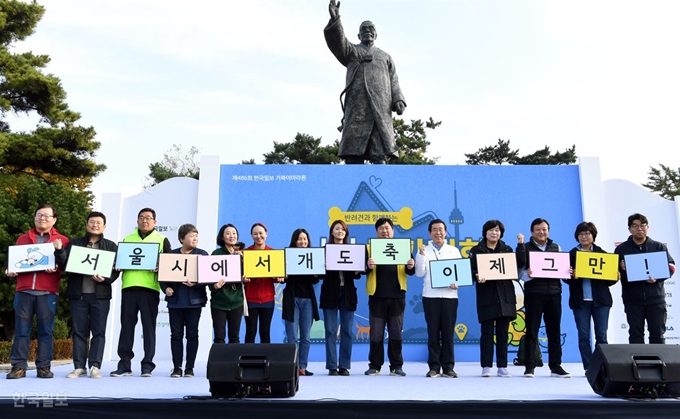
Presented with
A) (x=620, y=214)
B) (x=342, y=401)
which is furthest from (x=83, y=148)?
(x=342, y=401)

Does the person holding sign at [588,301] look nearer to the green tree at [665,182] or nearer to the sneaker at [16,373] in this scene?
the sneaker at [16,373]

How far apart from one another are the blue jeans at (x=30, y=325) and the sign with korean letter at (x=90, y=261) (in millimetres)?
371

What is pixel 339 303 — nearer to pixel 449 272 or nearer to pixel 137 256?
pixel 449 272

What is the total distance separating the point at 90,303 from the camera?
546 cm

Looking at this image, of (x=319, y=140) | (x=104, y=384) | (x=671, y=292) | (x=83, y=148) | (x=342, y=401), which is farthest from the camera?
(x=319, y=140)

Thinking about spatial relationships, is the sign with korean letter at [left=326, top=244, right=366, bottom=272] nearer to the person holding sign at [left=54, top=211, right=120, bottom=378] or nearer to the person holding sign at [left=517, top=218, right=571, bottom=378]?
the person holding sign at [left=517, top=218, right=571, bottom=378]

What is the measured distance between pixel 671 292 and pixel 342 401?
19.7 feet

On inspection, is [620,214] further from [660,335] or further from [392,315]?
[392,315]

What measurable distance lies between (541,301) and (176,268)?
330cm

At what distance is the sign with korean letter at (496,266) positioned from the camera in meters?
5.59

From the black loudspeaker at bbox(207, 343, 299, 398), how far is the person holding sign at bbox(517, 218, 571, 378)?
2714 mm

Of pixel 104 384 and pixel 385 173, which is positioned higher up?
pixel 385 173

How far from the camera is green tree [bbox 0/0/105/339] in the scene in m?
13.7

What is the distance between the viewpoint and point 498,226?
579cm
